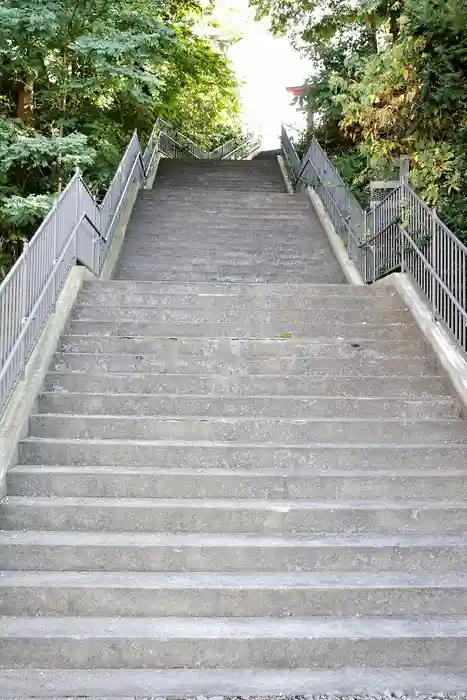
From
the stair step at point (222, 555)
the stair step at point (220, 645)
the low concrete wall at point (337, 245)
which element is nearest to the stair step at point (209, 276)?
the low concrete wall at point (337, 245)

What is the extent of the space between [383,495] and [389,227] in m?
4.15

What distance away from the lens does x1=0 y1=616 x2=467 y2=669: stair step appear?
3.07 m

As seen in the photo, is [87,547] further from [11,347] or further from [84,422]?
[11,347]

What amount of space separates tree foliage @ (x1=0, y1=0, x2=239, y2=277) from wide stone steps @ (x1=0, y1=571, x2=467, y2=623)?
646 centimetres

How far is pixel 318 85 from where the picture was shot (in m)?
13.0

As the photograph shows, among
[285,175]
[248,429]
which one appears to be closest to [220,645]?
[248,429]

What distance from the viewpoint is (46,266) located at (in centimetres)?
542

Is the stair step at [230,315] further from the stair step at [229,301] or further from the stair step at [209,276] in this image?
the stair step at [209,276]

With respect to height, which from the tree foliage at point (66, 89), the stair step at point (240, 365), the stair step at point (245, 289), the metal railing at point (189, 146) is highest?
the metal railing at point (189, 146)

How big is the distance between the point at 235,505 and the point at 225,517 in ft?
0.37

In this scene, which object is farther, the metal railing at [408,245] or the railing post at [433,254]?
the railing post at [433,254]

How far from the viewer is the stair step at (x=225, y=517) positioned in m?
3.85

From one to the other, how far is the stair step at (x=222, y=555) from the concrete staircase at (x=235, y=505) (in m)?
0.01

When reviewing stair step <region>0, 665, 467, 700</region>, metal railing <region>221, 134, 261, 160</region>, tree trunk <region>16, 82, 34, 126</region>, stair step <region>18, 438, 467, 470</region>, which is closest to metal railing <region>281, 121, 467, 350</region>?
stair step <region>18, 438, 467, 470</region>
